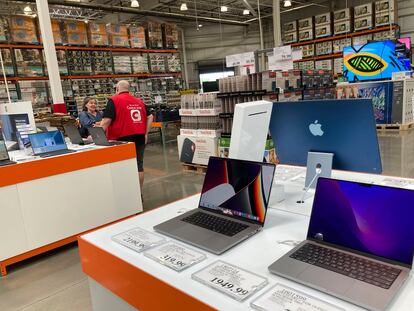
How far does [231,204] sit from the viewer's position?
1.55m

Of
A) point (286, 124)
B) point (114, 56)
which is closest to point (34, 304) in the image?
point (286, 124)

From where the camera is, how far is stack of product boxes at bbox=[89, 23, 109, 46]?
881 centimetres

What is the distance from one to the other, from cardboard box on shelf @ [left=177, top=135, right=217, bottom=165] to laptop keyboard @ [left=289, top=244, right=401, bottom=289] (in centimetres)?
466

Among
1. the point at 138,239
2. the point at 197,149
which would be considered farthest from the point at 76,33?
the point at 138,239

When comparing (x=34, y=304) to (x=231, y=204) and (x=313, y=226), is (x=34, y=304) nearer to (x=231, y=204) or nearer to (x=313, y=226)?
(x=231, y=204)

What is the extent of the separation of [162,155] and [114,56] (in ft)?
11.1

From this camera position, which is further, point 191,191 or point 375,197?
point 191,191

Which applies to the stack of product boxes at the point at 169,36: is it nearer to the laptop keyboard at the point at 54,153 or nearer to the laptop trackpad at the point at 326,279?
the laptop keyboard at the point at 54,153

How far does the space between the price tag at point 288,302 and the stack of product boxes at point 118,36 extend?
9308 millimetres

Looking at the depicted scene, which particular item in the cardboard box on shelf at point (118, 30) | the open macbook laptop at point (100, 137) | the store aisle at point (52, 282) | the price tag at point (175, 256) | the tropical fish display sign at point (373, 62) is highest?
the cardboard box on shelf at point (118, 30)

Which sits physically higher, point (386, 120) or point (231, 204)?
point (231, 204)

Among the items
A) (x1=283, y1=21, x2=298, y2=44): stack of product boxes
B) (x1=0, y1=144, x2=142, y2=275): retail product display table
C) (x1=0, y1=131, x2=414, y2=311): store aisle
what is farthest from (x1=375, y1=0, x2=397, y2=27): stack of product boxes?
(x1=0, y1=144, x2=142, y2=275): retail product display table

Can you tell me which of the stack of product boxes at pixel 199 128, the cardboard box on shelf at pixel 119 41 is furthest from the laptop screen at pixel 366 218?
the cardboard box on shelf at pixel 119 41

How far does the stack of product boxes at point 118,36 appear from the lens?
30.4 feet
